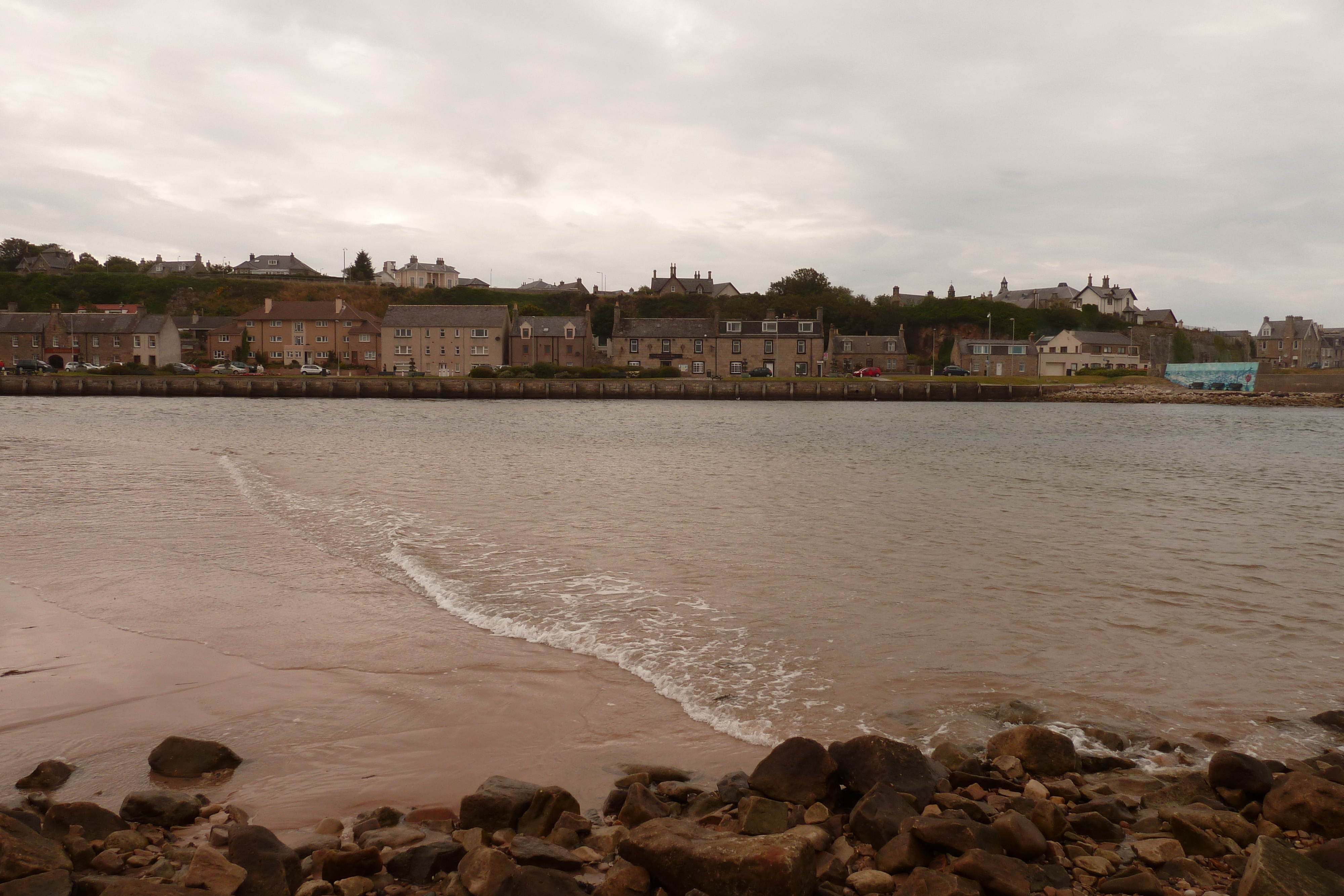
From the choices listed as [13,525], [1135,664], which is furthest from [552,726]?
[13,525]

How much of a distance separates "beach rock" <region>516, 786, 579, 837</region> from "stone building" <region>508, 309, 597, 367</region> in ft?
318

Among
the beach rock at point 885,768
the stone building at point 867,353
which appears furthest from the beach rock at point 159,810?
the stone building at point 867,353

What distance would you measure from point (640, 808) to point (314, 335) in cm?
11111

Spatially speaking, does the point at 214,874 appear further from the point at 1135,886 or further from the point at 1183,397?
the point at 1183,397

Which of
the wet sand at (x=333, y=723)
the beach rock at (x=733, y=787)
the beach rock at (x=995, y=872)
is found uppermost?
the beach rock at (x=995, y=872)

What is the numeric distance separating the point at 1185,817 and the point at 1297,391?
340 feet

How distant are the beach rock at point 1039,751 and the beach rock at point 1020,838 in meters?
1.23

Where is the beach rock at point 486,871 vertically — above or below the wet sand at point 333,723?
above

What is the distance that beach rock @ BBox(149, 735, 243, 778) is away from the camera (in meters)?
6.40

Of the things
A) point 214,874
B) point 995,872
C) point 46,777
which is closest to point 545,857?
point 214,874

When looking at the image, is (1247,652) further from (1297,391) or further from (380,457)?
(1297,391)

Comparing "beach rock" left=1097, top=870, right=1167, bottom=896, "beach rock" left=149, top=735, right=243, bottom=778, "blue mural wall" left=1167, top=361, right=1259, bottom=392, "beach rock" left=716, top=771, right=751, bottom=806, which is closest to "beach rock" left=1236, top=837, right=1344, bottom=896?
"beach rock" left=1097, top=870, right=1167, bottom=896

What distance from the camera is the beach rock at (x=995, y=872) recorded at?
4.79 m

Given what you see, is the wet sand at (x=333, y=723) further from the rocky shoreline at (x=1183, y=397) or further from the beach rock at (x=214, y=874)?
the rocky shoreline at (x=1183, y=397)
